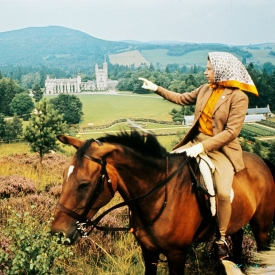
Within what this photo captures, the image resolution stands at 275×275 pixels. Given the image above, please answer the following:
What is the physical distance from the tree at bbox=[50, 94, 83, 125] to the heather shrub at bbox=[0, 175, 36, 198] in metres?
37.2

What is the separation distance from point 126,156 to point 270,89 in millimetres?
52216

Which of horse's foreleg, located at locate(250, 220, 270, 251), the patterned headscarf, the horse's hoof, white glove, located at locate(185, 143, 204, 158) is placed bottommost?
horse's foreleg, located at locate(250, 220, 270, 251)

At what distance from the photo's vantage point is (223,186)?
3.86 m

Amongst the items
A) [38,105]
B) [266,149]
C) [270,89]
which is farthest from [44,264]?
[270,89]

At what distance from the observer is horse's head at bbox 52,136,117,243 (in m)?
3.06

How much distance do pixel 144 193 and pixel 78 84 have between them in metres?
65.8

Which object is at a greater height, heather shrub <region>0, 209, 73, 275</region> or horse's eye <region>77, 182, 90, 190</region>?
horse's eye <region>77, 182, 90, 190</region>

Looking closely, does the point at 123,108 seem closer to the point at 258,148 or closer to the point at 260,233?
the point at 258,148

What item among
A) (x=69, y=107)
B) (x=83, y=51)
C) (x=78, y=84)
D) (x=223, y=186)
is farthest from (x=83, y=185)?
(x=83, y=51)

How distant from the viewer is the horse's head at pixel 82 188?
10.1 ft

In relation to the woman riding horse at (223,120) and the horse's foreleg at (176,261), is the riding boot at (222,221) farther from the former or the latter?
the horse's foreleg at (176,261)

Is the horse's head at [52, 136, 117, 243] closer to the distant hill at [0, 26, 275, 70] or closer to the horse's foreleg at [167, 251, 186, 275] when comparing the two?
the horse's foreleg at [167, 251, 186, 275]

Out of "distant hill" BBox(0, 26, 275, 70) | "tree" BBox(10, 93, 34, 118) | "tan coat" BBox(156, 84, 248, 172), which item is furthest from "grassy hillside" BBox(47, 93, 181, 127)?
"tan coat" BBox(156, 84, 248, 172)

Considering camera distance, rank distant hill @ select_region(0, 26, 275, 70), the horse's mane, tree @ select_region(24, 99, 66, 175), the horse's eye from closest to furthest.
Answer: the horse's eye, the horse's mane, tree @ select_region(24, 99, 66, 175), distant hill @ select_region(0, 26, 275, 70)
